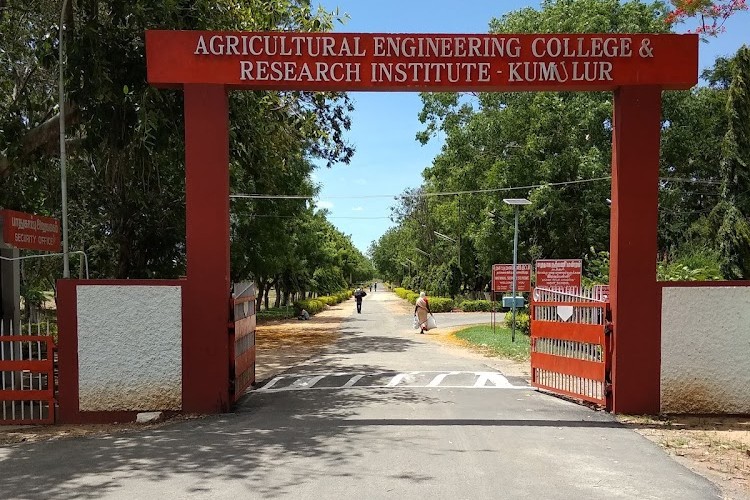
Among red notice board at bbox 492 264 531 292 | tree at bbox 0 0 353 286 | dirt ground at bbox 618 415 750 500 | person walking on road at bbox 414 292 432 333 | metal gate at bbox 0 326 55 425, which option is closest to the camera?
dirt ground at bbox 618 415 750 500

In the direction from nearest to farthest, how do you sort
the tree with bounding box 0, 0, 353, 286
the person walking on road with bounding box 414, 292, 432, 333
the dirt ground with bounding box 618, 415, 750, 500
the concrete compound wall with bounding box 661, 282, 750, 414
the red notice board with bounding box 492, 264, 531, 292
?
the dirt ground with bounding box 618, 415, 750, 500 → the concrete compound wall with bounding box 661, 282, 750, 414 → the tree with bounding box 0, 0, 353, 286 → the red notice board with bounding box 492, 264, 531, 292 → the person walking on road with bounding box 414, 292, 432, 333

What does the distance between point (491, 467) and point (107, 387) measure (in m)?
5.26

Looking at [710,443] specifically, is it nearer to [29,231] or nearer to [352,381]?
[352,381]

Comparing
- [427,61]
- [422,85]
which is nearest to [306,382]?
[422,85]

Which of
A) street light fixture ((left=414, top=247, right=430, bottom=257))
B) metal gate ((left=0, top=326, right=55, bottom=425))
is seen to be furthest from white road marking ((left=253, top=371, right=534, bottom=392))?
street light fixture ((left=414, top=247, right=430, bottom=257))

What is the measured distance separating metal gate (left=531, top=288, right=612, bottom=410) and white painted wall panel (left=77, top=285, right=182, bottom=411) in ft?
18.7

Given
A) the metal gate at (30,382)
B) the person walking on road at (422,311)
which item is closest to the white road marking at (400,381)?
the metal gate at (30,382)

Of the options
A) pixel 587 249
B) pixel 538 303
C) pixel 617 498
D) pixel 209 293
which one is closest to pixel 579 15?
pixel 587 249

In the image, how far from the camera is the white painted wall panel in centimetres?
787

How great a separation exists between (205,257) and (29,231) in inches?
115

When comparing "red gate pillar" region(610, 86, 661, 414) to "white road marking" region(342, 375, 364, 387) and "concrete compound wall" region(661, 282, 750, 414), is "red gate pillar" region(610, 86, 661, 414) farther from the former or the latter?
"white road marking" region(342, 375, 364, 387)

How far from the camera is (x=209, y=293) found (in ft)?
26.5

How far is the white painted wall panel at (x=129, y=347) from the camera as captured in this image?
787cm

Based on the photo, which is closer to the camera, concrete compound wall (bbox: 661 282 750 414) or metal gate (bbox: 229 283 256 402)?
concrete compound wall (bbox: 661 282 750 414)
